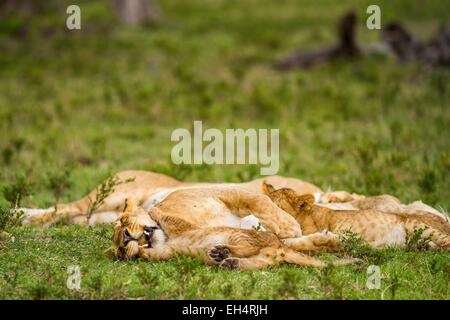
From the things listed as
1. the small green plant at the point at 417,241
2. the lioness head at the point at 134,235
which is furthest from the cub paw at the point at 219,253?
the small green plant at the point at 417,241

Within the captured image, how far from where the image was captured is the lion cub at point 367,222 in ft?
21.2

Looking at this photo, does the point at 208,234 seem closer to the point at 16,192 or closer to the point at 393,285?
the point at 393,285

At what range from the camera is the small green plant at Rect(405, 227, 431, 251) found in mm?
6199

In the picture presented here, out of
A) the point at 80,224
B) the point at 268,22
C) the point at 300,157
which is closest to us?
the point at 80,224

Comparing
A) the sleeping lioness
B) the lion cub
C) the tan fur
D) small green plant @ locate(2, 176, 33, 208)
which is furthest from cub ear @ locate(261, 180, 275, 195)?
small green plant @ locate(2, 176, 33, 208)

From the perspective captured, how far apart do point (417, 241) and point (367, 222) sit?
0.42m

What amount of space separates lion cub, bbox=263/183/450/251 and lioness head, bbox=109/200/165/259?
105 centimetres

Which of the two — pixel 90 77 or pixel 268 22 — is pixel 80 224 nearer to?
pixel 90 77

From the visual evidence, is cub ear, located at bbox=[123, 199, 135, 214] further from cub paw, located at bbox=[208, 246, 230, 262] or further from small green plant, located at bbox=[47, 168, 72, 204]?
small green plant, located at bbox=[47, 168, 72, 204]

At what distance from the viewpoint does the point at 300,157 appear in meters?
11.1

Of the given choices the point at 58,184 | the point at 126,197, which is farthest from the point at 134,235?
the point at 58,184
